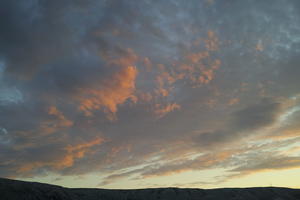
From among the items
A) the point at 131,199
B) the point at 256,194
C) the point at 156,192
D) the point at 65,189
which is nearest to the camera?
the point at 65,189

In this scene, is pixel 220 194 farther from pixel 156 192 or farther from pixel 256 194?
pixel 156 192

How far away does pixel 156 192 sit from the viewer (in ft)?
110

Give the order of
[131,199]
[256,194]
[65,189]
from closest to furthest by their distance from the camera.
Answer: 1. [65,189]
2. [131,199]
3. [256,194]

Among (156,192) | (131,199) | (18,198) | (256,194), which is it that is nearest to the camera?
(18,198)

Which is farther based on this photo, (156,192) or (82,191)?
(156,192)

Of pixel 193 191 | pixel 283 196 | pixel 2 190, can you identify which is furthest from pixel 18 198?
pixel 283 196

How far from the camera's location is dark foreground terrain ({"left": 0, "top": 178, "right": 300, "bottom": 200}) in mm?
24078

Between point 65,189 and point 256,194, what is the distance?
26354 mm

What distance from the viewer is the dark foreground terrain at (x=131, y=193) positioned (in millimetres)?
24078

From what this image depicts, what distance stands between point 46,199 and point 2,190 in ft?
13.3

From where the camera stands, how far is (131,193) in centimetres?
3238

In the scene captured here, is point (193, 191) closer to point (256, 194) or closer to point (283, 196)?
point (256, 194)

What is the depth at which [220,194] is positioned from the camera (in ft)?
113

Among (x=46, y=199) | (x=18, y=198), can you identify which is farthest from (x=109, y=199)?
(x=18, y=198)
